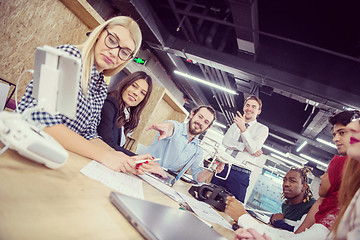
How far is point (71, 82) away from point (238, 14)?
3.80 metres

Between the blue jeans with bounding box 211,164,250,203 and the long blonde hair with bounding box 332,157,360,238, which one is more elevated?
the long blonde hair with bounding box 332,157,360,238

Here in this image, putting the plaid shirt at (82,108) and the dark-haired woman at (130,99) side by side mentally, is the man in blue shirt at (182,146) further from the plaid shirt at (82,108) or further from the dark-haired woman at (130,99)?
the plaid shirt at (82,108)

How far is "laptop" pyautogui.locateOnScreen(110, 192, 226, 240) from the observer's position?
485mm

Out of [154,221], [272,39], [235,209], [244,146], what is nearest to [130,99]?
[235,209]

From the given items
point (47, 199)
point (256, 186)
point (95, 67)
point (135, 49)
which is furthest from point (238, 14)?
point (256, 186)

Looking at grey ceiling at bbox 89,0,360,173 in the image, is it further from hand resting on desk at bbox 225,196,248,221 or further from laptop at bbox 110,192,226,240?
laptop at bbox 110,192,226,240

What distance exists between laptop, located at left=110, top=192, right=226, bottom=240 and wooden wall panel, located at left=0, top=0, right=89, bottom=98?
142 inches

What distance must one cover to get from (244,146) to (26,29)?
370cm

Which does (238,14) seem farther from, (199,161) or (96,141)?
(96,141)

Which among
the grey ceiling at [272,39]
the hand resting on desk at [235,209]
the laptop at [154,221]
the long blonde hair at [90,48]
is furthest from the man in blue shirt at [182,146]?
the grey ceiling at [272,39]

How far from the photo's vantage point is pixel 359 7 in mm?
3420

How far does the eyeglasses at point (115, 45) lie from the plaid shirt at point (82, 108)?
0.16 meters

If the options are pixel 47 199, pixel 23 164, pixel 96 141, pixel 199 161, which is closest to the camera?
pixel 47 199

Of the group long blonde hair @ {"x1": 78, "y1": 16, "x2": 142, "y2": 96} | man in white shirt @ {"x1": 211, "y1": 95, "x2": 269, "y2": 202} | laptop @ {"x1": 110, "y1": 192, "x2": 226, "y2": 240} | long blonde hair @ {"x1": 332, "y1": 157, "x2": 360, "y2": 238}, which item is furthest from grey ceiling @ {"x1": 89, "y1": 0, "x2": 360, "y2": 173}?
laptop @ {"x1": 110, "y1": 192, "x2": 226, "y2": 240}
